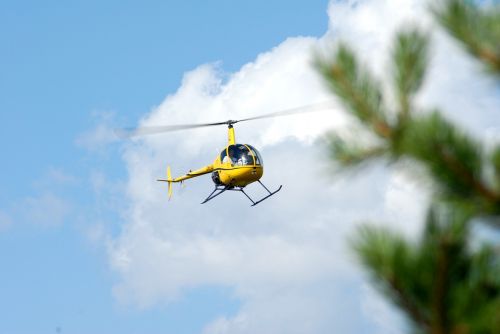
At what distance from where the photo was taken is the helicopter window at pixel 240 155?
4675 cm

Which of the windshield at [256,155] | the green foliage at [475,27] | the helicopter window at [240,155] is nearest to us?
the green foliage at [475,27]

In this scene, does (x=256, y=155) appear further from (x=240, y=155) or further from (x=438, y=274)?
(x=438, y=274)

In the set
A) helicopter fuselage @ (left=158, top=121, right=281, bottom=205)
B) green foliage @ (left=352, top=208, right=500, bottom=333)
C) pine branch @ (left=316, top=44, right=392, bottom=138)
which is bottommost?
green foliage @ (left=352, top=208, right=500, bottom=333)

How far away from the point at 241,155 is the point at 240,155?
0.19 feet

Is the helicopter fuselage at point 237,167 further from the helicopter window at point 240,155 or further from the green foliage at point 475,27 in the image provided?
the green foliage at point 475,27

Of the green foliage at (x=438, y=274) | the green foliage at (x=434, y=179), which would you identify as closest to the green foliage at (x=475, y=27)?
the green foliage at (x=434, y=179)

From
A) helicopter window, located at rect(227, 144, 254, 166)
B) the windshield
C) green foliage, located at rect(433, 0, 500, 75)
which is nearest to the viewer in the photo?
green foliage, located at rect(433, 0, 500, 75)

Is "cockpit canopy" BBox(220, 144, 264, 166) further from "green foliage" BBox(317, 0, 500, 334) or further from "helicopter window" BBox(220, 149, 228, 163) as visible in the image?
"green foliage" BBox(317, 0, 500, 334)

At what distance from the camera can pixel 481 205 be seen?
574 cm

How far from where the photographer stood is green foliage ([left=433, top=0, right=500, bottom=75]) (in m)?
5.86

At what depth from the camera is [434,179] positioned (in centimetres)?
587

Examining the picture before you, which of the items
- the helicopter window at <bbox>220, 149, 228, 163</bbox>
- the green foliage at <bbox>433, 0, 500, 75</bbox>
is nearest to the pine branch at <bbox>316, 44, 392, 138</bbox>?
the green foliage at <bbox>433, 0, 500, 75</bbox>

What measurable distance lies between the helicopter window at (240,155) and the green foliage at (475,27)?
134ft

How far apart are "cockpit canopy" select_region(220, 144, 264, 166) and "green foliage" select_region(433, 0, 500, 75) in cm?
4078
